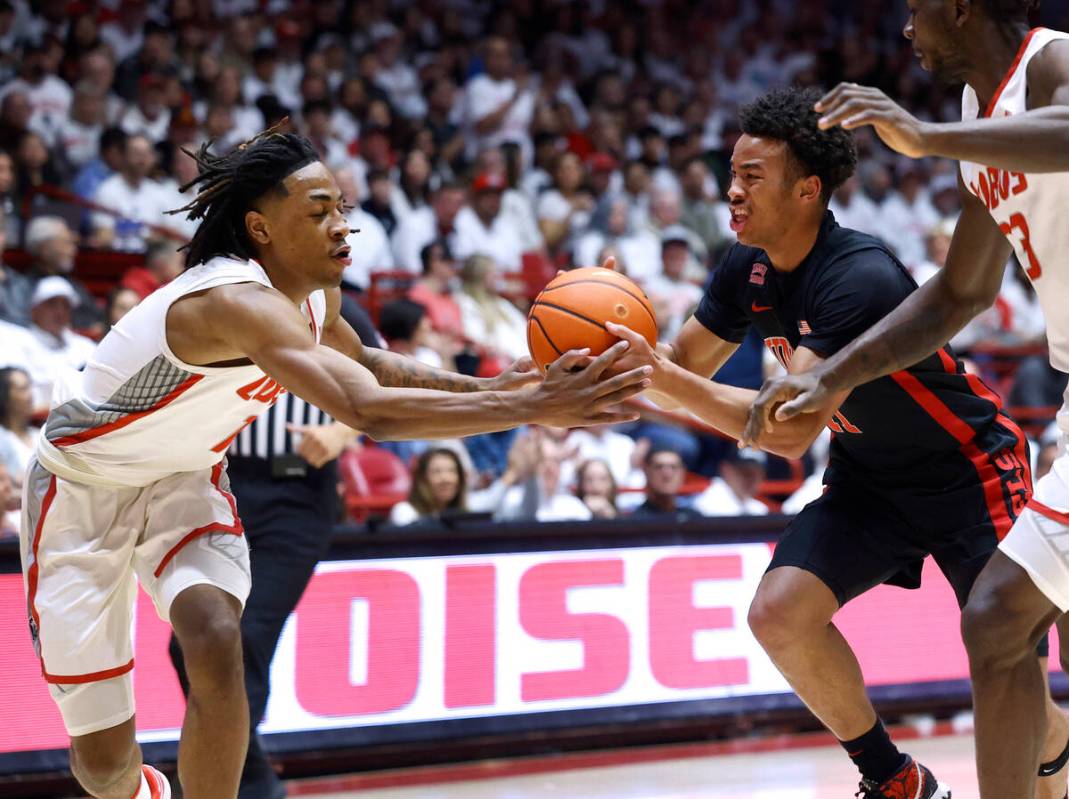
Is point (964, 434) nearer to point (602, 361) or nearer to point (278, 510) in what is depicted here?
point (602, 361)

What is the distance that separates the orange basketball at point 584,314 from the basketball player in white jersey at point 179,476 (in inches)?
5.2

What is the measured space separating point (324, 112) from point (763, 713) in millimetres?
5800

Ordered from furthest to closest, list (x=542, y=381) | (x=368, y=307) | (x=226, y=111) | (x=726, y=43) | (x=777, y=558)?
(x=726, y=43) → (x=226, y=111) → (x=368, y=307) → (x=777, y=558) → (x=542, y=381)

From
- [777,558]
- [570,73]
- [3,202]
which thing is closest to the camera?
[777,558]

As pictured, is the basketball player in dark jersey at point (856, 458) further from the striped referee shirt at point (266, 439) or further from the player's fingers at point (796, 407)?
the striped referee shirt at point (266, 439)

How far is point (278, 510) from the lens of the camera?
5.11 m

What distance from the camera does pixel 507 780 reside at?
19.3 ft

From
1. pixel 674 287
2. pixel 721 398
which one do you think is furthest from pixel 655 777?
pixel 674 287

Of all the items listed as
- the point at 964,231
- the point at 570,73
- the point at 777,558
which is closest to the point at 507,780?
the point at 777,558

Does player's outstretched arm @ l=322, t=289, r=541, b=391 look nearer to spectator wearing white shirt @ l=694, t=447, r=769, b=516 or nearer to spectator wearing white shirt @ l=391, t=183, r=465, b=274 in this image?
spectator wearing white shirt @ l=694, t=447, r=769, b=516

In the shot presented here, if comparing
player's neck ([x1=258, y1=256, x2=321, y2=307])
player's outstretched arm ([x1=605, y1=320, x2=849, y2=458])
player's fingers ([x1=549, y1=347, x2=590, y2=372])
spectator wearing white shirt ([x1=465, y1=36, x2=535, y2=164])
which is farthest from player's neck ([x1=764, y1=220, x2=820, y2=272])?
spectator wearing white shirt ([x1=465, y1=36, x2=535, y2=164])

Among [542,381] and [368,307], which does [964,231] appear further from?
[368,307]

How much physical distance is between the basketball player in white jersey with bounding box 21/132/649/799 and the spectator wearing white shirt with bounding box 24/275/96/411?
3.18 metres

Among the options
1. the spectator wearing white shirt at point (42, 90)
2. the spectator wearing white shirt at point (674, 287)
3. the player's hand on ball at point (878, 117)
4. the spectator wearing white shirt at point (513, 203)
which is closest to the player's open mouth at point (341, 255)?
the player's hand on ball at point (878, 117)
